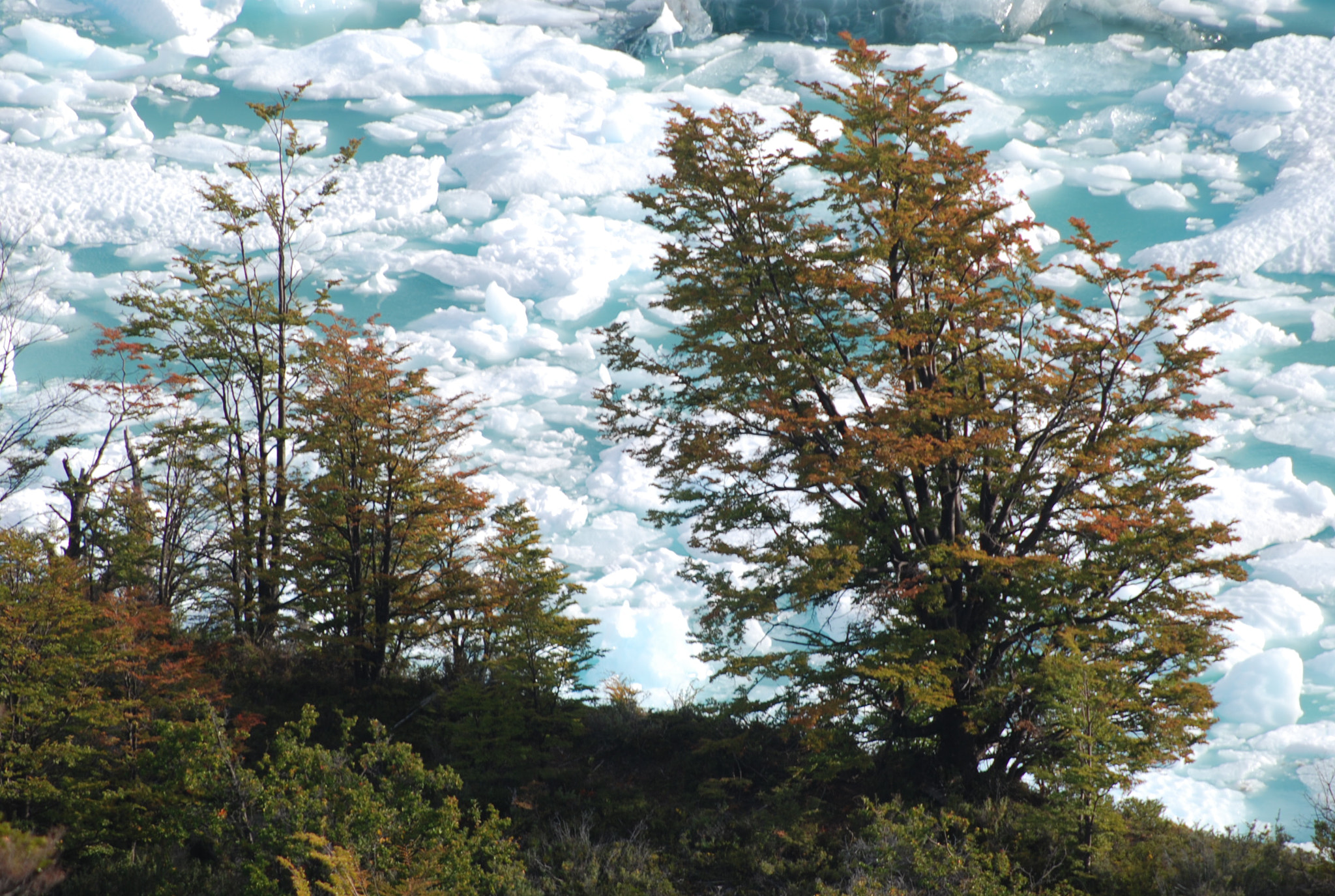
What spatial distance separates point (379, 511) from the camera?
17656 millimetres

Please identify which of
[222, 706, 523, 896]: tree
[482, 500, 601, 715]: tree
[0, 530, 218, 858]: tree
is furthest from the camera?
[482, 500, 601, 715]: tree

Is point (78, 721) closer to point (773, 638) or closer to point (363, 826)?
point (363, 826)

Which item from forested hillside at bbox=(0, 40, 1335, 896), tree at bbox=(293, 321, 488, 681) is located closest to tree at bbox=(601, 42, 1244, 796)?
forested hillside at bbox=(0, 40, 1335, 896)

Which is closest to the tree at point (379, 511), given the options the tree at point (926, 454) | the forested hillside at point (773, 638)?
the forested hillside at point (773, 638)

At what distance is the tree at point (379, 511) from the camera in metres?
16.7

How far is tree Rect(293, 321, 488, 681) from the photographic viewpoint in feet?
54.8

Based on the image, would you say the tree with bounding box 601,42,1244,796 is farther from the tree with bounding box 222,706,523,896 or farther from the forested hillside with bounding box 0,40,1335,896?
the tree with bounding box 222,706,523,896

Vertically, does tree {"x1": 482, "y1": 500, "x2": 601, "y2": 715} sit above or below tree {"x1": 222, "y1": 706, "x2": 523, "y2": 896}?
above

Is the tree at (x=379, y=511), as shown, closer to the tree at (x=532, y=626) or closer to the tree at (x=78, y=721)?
the tree at (x=532, y=626)

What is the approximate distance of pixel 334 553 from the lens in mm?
17578

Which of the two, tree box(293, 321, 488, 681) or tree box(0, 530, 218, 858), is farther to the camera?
tree box(293, 321, 488, 681)

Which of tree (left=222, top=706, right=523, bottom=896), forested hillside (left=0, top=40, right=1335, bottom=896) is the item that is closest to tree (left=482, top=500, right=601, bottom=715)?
forested hillside (left=0, top=40, right=1335, bottom=896)

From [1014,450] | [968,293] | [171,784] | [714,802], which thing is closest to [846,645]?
[714,802]

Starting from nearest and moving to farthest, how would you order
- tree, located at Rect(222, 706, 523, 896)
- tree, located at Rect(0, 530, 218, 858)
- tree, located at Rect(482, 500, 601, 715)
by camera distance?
tree, located at Rect(222, 706, 523, 896) → tree, located at Rect(0, 530, 218, 858) → tree, located at Rect(482, 500, 601, 715)
